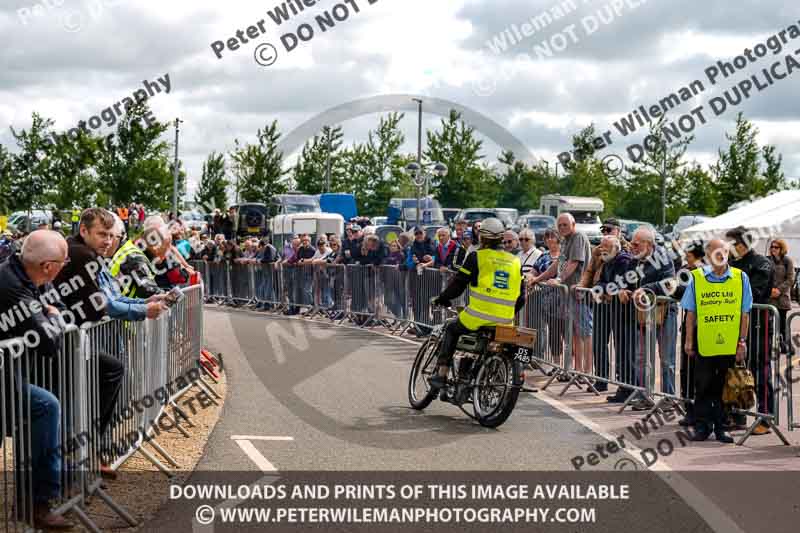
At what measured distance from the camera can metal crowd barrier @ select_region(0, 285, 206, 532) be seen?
228 inches

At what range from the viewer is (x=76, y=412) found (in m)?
6.53

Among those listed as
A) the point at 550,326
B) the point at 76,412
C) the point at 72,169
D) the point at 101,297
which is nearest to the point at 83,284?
the point at 101,297

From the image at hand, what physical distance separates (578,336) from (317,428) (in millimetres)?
4268

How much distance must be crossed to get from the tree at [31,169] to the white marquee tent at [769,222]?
31.8m

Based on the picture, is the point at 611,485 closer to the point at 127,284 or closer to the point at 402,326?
the point at 127,284

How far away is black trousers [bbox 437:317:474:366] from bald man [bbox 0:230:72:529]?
4995mm

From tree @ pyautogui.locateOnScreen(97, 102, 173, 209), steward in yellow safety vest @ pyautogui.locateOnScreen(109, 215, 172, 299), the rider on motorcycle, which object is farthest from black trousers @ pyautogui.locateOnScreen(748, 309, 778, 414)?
tree @ pyautogui.locateOnScreen(97, 102, 173, 209)

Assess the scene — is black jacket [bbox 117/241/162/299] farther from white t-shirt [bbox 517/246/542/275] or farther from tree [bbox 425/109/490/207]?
tree [bbox 425/109/490/207]

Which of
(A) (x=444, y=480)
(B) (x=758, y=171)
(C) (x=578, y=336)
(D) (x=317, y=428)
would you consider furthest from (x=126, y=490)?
(B) (x=758, y=171)

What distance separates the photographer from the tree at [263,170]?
6988 cm

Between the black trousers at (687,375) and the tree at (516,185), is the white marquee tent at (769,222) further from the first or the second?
the tree at (516,185)

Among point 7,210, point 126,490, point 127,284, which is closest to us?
point 126,490

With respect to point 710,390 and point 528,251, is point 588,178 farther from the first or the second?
point 710,390

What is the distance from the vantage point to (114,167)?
5481 centimetres
